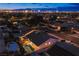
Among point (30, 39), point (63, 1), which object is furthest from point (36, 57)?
point (63, 1)

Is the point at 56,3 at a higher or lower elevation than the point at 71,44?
higher

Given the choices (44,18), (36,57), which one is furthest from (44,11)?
(36,57)

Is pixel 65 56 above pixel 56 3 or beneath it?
beneath

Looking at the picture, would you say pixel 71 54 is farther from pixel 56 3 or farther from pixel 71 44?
pixel 56 3

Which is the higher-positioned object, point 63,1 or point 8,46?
point 63,1

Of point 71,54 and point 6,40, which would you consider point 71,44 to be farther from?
point 6,40

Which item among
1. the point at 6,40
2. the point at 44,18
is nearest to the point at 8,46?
the point at 6,40

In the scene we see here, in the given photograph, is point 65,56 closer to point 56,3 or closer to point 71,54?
point 71,54
